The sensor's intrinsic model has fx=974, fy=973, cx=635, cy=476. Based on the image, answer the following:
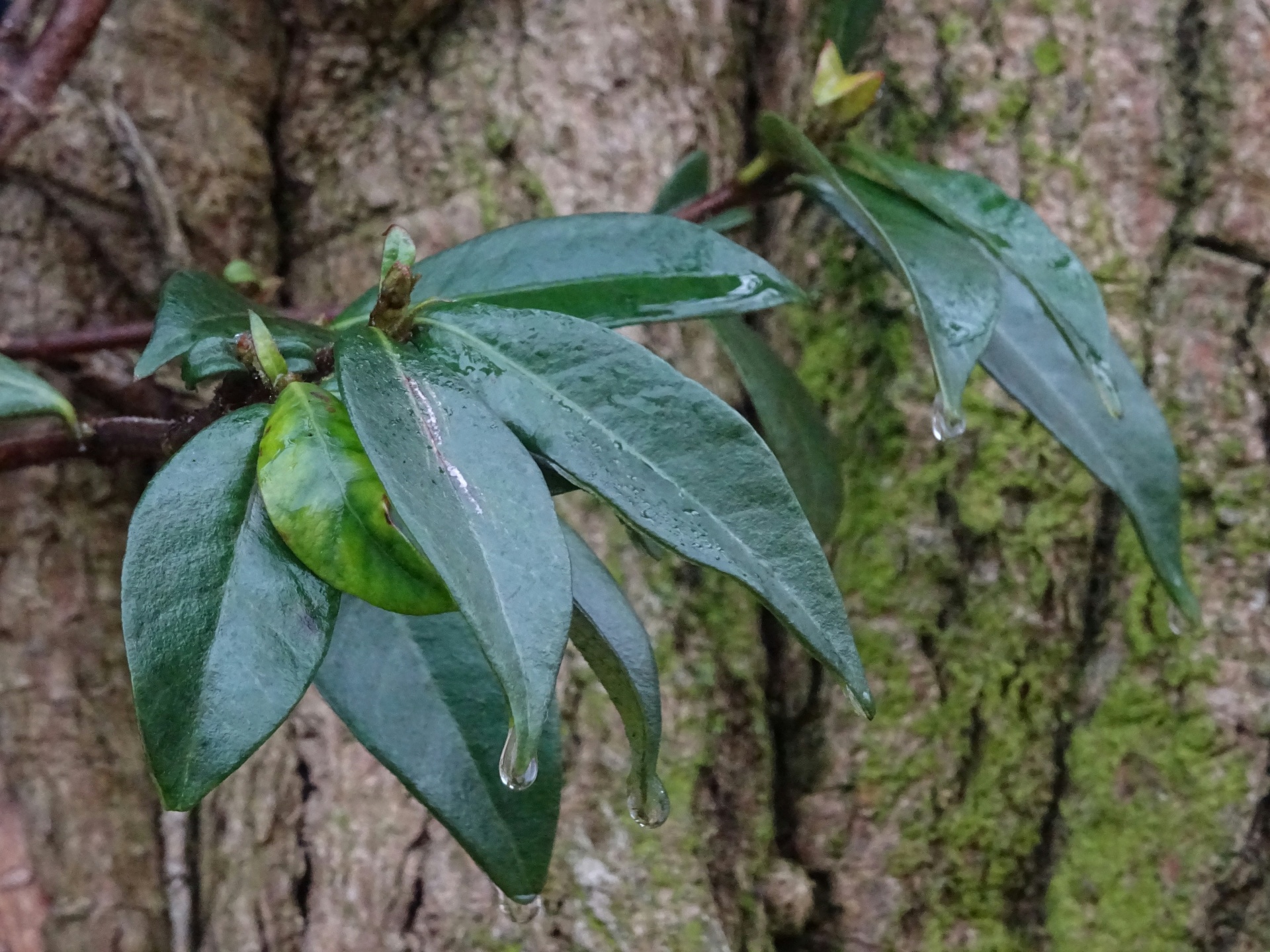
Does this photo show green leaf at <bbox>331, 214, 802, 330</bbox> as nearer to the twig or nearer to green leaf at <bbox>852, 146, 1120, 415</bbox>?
green leaf at <bbox>852, 146, 1120, 415</bbox>

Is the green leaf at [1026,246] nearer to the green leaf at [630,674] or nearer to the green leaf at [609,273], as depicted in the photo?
the green leaf at [609,273]

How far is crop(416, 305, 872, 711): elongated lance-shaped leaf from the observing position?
0.37 meters

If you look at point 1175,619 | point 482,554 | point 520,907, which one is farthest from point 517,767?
point 1175,619

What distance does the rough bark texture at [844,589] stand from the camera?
28.2 inches

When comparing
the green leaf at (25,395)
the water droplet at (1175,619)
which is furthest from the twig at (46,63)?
the water droplet at (1175,619)

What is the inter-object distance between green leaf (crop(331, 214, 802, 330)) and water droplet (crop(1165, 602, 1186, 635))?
44 cm

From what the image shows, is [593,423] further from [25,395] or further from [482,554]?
[25,395]

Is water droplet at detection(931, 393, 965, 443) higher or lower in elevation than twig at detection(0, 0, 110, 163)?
lower

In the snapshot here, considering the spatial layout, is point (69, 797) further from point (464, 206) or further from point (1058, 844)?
point (1058, 844)

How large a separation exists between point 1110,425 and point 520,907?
1.57ft

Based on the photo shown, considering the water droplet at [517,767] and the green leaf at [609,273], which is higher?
the green leaf at [609,273]

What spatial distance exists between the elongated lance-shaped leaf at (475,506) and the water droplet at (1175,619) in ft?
1.94

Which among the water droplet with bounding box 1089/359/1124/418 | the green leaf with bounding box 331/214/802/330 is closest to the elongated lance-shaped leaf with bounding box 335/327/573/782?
the green leaf with bounding box 331/214/802/330

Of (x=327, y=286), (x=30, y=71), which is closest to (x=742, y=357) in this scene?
(x=327, y=286)
